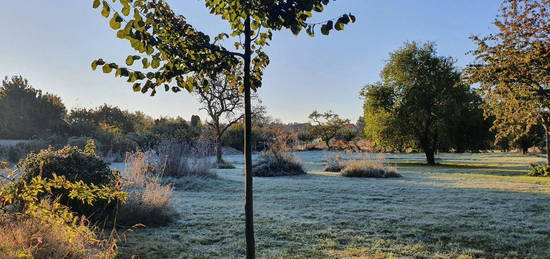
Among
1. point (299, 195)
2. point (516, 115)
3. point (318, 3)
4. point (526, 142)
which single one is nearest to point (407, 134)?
point (516, 115)

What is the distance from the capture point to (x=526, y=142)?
1490 inches

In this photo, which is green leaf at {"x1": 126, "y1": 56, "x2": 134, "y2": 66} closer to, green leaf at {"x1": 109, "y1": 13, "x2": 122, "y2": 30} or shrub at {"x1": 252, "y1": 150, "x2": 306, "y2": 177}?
green leaf at {"x1": 109, "y1": 13, "x2": 122, "y2": 30}

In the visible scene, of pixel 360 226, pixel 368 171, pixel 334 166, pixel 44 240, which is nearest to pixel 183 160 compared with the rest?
pixel 368 171

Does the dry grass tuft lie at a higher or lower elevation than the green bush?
lower

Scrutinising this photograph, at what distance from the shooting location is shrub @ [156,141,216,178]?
404 inches

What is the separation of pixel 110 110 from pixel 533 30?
124 ft

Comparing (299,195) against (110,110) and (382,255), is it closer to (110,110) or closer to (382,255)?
(382,255)

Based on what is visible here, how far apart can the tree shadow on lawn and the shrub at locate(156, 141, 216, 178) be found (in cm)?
217

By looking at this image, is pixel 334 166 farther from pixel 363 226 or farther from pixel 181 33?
pixel 181 33

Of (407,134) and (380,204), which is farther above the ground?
(407,134)

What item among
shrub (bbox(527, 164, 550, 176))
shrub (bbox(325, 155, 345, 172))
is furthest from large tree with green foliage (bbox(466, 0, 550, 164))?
shrub (bbox(325, 155, 345, 172))

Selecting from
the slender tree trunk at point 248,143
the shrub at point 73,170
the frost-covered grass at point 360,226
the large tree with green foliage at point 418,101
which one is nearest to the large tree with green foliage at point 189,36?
the slender tree trunk at point 248,143

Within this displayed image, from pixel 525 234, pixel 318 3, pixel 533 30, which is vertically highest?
pixel 533 30

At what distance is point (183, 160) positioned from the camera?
10.5 m
